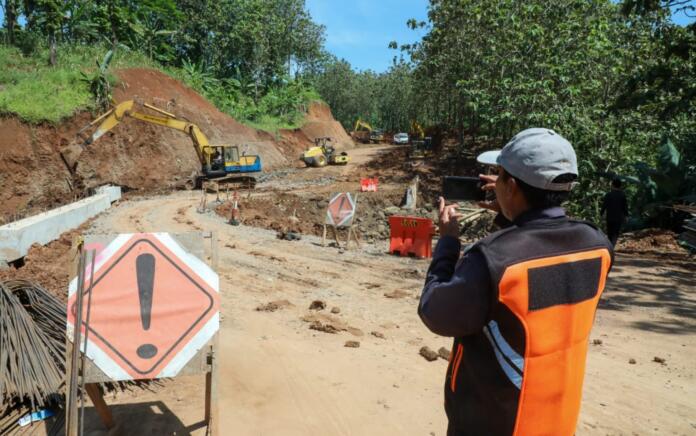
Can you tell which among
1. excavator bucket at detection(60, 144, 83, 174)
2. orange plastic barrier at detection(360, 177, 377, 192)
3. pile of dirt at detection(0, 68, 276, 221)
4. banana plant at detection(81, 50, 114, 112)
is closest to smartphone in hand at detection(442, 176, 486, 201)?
pile of dirt at detection(0, 68, 276, 221)

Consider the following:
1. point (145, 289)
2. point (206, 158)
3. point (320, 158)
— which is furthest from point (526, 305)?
point (320, 158)

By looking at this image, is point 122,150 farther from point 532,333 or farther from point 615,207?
point 532,333

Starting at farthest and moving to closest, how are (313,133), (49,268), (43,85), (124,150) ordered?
1. (313,133)
2. (124,150)
3. (43,85)
4. (49,268)

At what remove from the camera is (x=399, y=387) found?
4672mm

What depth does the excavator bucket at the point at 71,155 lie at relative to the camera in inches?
894

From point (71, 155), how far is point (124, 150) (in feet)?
10.7

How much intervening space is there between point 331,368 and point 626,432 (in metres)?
2.74

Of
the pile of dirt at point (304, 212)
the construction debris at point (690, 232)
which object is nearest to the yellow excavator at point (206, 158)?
the pile of dirt at point (304, 212)

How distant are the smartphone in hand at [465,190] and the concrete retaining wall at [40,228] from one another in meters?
10.1

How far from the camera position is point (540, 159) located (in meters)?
1.73

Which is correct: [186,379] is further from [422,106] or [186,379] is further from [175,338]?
[422,106]

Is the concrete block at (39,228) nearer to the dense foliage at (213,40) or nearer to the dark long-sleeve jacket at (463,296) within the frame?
the dark long-sleeve jacket at (463,296)

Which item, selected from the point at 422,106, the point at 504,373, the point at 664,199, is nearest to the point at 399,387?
the point at 504,373

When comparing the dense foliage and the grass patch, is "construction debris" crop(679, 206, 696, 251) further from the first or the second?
the dense foliage
